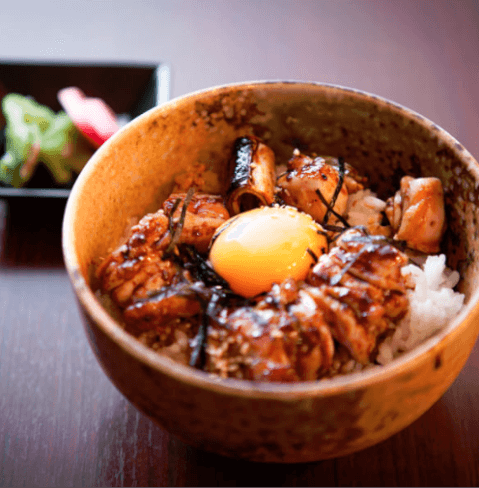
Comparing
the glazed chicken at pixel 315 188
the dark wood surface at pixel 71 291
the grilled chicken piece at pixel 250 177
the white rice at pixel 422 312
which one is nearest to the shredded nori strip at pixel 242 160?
the grilled chicken piece at pixel 250 177

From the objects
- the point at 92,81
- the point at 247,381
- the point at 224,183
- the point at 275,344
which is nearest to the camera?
the point at 247,381

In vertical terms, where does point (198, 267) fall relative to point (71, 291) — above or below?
above

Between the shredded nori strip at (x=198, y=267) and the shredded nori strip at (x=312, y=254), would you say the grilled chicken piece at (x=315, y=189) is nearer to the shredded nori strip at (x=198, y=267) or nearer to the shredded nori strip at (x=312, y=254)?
the shredded nori strip at (x=312, y=254)

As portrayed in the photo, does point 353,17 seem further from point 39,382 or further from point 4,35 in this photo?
point 39,382

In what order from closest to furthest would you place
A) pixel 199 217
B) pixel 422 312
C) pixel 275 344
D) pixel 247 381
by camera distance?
pixel 247 381
pixel 275 344
pixel 422 312
pixel 199 217

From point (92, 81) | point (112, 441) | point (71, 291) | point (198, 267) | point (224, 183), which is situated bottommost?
point (112, 441)

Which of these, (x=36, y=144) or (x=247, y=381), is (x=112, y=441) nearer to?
(x=247, y=381)

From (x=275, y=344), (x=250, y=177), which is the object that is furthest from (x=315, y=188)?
(x=275, y=344)

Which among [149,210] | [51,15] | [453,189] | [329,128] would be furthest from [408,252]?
[51,15]
